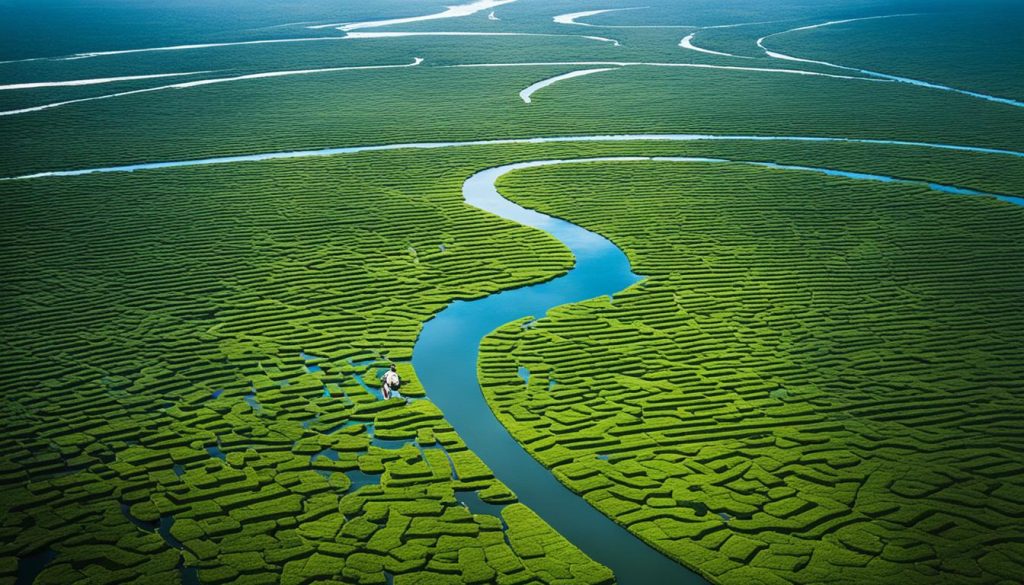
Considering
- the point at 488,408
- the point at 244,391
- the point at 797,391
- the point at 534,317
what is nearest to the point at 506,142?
the point at 534,317

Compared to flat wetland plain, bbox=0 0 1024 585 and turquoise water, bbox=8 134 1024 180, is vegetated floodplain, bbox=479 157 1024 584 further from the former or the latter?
turquoise water, bbox=8 134 1024 180

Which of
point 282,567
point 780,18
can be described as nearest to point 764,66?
point 780,18

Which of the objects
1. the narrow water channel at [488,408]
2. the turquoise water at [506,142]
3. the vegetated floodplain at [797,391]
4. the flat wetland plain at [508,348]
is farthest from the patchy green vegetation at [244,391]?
the turquoise water at [506,142]

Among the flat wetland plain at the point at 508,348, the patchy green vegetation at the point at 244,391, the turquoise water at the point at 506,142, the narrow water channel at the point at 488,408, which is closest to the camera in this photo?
the patchy green vegetation at the point at 244,391

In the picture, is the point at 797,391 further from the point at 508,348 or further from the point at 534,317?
the point at 534,317

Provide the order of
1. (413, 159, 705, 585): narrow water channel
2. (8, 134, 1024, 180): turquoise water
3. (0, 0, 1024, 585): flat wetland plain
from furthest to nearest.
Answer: (8, 134, 1024, 180): turquoise water < (0, 0, 1024, 585): flat wetland plain < (413, 159, 705, 585): narrow water channel

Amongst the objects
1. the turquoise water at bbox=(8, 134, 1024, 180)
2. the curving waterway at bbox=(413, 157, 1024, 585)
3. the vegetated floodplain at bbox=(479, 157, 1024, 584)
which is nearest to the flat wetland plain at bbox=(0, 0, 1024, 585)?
the vegetated floodplain at bbox=(479, 157, 1024, 584)

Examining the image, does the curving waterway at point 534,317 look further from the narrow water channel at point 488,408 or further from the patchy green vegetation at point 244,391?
the patchy green vegetation at point 244,391
